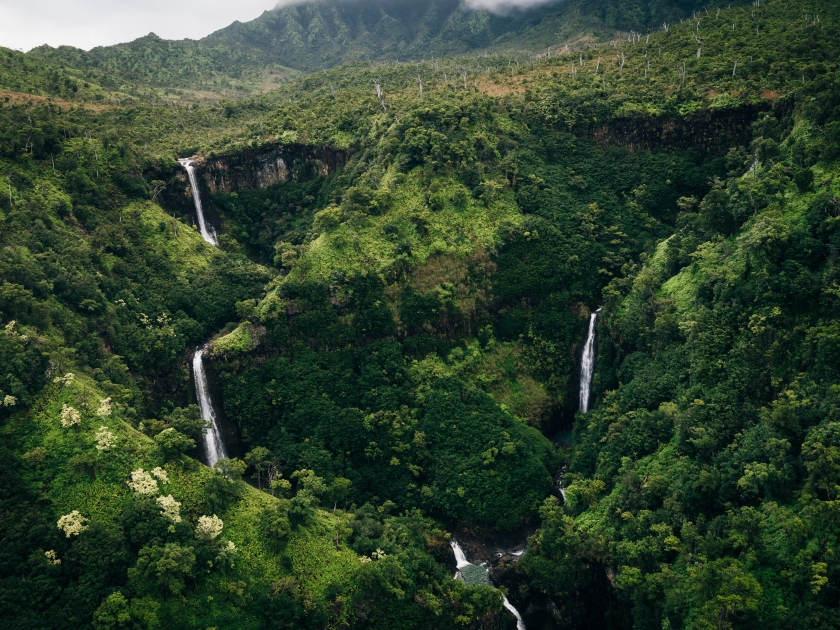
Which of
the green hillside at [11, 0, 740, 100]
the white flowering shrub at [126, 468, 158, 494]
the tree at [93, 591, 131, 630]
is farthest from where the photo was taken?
the green hillside at [11, 0, 740, 100]

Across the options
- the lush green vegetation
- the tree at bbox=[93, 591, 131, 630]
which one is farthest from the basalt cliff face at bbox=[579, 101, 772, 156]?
the tree at bbox=[93, 591, 131, 630]

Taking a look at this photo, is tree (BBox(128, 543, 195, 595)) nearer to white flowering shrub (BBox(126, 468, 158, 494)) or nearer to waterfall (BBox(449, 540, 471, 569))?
white flowering shrub (BBox(126, 468, 158, 494))

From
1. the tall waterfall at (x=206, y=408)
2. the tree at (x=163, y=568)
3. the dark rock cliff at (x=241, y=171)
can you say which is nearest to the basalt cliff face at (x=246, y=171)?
the dark rock cliff at (x=241, y=171)

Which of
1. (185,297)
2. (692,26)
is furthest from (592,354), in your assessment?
(692,26)

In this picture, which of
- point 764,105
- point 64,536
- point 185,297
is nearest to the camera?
point 64,536

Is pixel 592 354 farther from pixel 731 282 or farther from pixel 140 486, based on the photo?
pixel 140 486

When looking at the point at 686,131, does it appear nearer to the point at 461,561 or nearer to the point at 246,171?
the point at 246,171

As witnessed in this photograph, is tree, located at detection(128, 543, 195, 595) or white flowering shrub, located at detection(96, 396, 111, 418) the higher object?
white flowering shrub, located at detection(96, 396, 111, 418)
